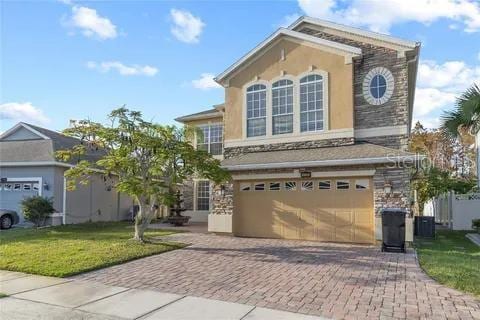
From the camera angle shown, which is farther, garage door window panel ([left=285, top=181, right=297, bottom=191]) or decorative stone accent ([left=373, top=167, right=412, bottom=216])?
garage door window panel ([left=285, top=181, right=297, bottom=191])

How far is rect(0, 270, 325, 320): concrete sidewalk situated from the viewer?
19.5 ft

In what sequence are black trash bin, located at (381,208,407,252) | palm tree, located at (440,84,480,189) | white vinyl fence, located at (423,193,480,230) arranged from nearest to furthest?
black trash bin, located at (381,208,407,252) → palm tree, located at (440,84,480,189) → white vinyl fence, located at (423,193,480,230)

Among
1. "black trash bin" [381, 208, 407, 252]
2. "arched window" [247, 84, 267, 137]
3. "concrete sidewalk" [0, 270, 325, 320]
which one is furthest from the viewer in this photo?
"arched window" [247, 84, 267, 137]

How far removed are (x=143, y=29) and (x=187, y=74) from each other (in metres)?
2.46

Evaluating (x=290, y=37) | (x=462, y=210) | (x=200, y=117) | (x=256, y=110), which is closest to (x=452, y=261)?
(x=256, y=110)

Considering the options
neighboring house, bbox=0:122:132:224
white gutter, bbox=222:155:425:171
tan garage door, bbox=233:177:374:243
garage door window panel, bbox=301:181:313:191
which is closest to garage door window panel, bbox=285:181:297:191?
tan garage door, bbox=233:177:374:243

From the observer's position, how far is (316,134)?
15.9 metres

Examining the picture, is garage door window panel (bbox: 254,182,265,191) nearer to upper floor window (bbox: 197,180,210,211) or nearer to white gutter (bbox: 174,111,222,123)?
white gutter (bbox: 174,111,222,123)

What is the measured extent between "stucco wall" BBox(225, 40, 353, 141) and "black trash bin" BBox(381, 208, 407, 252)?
445 cm

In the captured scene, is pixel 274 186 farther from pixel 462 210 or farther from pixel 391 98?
pixel 462 210

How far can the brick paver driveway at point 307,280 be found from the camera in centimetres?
641

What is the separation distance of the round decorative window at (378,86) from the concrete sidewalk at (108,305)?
1117cm

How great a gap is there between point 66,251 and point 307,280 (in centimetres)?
694

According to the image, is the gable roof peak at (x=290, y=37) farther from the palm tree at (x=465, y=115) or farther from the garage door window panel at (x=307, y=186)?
the garage door window panel at (x=307, y=186)
